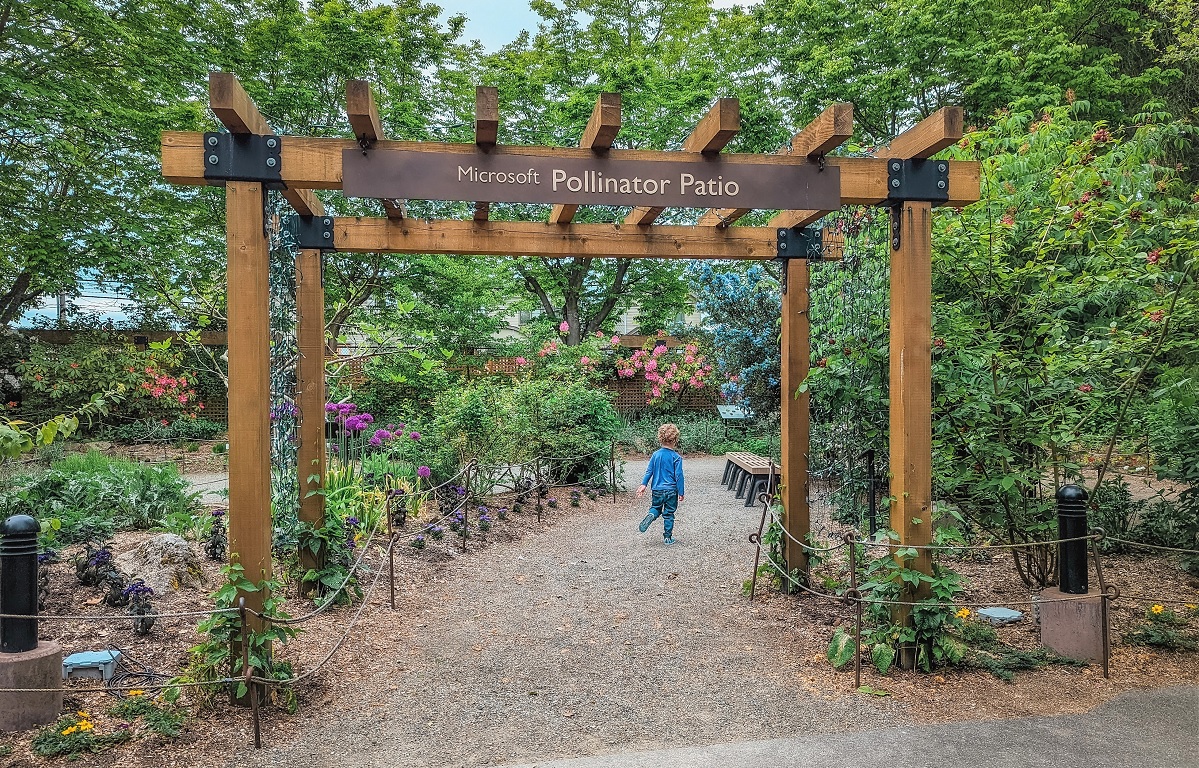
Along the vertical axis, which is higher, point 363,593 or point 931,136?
point 931,136

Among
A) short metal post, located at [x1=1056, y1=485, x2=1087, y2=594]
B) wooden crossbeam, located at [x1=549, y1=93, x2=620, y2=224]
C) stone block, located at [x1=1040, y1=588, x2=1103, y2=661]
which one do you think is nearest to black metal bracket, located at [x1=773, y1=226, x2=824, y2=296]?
wooden crossbeam, located at [x1=549, y1=93, x2=620, y2=224]

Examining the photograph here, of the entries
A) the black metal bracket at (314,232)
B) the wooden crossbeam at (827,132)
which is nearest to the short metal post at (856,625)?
the wooden crossbeam at (827,132)

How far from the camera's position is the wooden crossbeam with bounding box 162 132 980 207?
3.63 meters

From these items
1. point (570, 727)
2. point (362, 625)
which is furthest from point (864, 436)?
point (362, 625)

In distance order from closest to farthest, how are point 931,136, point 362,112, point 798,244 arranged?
point 362,112 → point 931,136 → point 798,244

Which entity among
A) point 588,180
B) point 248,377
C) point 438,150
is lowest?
point 248,377

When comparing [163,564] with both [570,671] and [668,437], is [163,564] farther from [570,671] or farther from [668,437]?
[668,437]

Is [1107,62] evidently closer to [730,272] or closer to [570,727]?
[730,272]

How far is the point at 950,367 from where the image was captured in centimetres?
473

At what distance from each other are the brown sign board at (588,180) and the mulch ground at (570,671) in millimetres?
2644

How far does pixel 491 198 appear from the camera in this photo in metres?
3.98

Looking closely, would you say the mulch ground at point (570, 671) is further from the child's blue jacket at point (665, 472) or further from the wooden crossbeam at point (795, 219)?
the wooden crossbeam at point (795, 219)

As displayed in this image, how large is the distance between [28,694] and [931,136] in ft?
17.2

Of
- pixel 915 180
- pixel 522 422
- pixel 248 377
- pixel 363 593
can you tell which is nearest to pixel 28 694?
pixel 248 377
